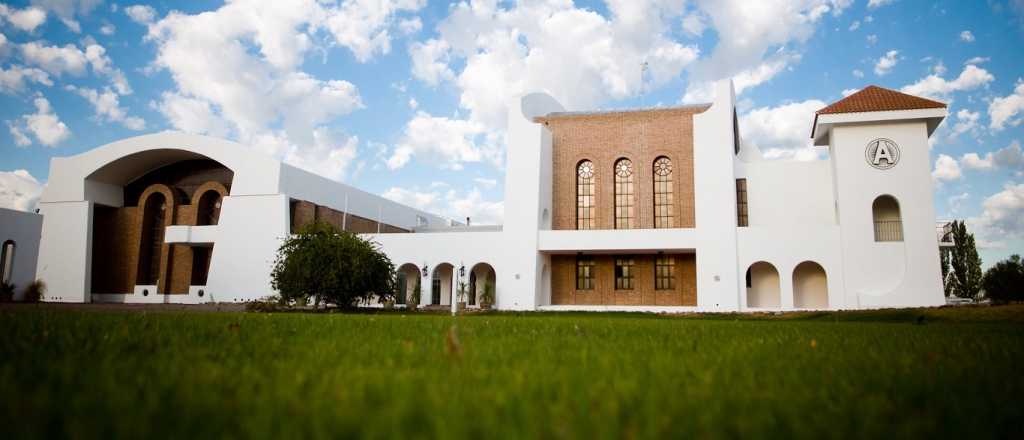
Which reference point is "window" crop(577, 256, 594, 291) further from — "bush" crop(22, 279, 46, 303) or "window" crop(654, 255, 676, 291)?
"bush" crop(22, 279, 46, 303)

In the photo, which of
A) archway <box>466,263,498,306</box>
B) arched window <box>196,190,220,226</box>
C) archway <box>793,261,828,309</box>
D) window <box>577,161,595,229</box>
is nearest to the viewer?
archway <box>793,261,828,309</box>

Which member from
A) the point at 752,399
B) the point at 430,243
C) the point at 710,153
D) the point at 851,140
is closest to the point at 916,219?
the point at 851,140

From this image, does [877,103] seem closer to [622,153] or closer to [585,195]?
[622,153]

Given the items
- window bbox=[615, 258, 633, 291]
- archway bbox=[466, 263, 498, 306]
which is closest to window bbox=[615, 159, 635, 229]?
window bbox=[615, 258, 633, 291]

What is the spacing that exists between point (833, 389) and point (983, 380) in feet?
3.82

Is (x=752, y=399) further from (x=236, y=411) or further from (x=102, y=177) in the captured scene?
(x=102, y=177)

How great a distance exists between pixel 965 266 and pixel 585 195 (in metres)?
29.1

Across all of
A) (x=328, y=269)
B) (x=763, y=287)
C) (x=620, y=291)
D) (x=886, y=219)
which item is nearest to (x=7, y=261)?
(x=328, y=269)

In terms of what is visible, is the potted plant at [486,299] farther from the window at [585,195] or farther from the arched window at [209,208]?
the arched window at [209,208]

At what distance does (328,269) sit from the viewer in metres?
25.0

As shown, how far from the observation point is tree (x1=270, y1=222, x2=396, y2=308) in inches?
981

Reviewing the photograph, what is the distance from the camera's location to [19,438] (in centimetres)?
192

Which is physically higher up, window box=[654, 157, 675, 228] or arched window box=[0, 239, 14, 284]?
window box=[654, 157, 675, 228]

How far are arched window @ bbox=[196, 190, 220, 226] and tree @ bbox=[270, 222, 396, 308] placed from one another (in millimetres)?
13990
